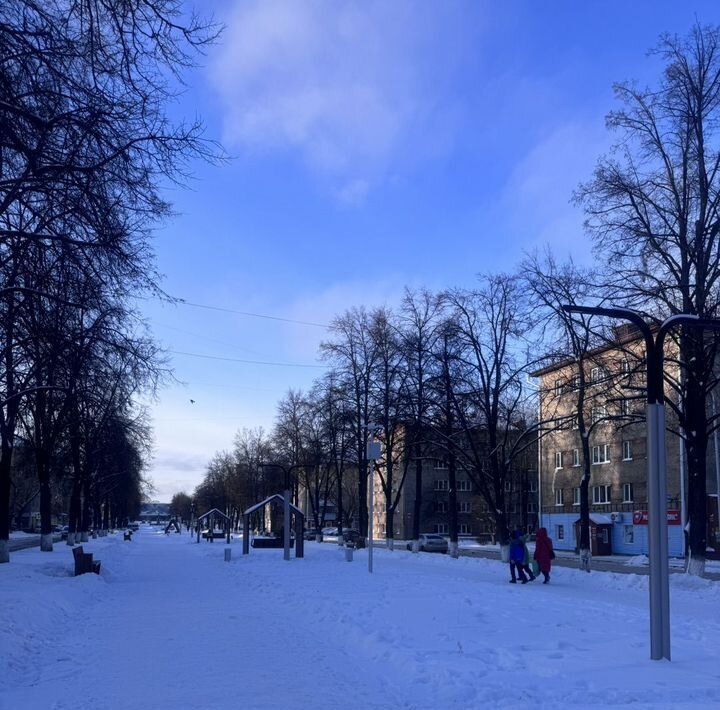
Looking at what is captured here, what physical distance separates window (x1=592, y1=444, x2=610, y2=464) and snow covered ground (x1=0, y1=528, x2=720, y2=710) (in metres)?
38.1

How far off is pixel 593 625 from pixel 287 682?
6.05m

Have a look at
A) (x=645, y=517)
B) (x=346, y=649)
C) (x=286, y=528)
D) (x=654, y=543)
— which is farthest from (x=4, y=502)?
(x=645, y=517)

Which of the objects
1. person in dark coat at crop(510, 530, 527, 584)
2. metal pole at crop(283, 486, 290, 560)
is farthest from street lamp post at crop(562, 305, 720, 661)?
metal pole at crop(283, 486, 290, 560)

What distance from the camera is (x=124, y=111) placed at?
10.4m

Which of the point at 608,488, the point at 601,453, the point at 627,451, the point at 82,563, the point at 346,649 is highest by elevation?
the point at 627,451

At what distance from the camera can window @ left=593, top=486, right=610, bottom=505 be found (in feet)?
187

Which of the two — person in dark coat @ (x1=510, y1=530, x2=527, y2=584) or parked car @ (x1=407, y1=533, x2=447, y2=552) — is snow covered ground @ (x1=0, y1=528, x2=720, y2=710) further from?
parked car @ (x1=407, y1=533, x2=447, y2=552)

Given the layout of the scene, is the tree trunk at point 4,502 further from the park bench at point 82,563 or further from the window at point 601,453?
the window at point 601,453

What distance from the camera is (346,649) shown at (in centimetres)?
1059

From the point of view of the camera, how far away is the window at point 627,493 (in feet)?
177

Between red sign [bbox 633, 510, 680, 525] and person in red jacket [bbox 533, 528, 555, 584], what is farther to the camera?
red sign [bbox 633, 510, 680, 525]

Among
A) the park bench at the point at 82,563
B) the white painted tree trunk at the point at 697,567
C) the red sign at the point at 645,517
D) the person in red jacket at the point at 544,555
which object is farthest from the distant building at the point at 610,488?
the park bench at the point at 82,563

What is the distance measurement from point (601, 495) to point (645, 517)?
10625 millimetres

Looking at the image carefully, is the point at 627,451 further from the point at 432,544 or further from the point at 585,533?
the point at 585,533
